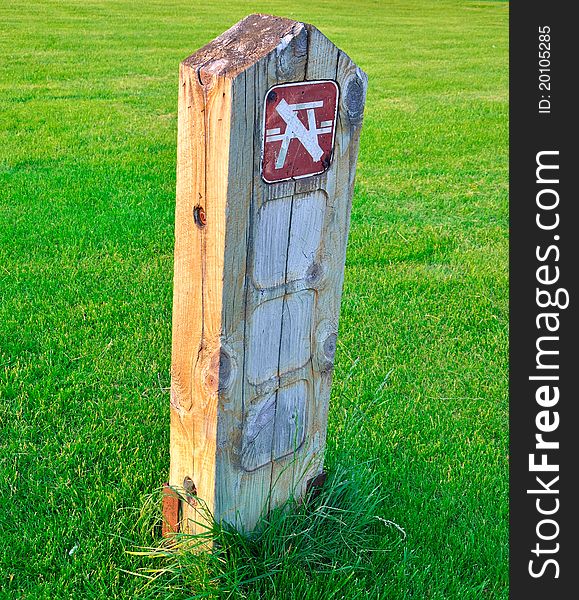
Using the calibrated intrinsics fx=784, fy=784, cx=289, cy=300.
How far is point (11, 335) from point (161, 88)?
7.60 m

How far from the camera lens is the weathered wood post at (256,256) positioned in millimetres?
2000

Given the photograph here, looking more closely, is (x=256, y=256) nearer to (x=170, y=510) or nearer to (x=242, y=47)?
(x=242, y=47)

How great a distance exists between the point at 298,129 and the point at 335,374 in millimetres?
1959

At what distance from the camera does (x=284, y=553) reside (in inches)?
98.1

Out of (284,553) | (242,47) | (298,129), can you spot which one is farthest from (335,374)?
(242,47)

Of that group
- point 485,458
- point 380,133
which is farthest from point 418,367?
point 380,133

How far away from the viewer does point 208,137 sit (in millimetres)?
2016

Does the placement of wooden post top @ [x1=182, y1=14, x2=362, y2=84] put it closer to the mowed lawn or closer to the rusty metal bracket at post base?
the rusty metal bracket at post base

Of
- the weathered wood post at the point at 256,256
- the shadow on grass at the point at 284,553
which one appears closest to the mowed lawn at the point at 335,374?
the shadow on grass at the point at 284,553

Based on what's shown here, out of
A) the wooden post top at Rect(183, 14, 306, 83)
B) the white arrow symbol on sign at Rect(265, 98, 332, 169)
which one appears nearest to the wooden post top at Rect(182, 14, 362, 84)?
the wooden post top at Rect(183, 14, 306, 83)

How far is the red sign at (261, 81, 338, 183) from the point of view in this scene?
2.02 meters

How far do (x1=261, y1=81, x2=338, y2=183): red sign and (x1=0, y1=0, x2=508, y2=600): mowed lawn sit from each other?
116cm

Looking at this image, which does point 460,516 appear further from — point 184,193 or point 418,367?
point 184,193

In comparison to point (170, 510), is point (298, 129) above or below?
above
